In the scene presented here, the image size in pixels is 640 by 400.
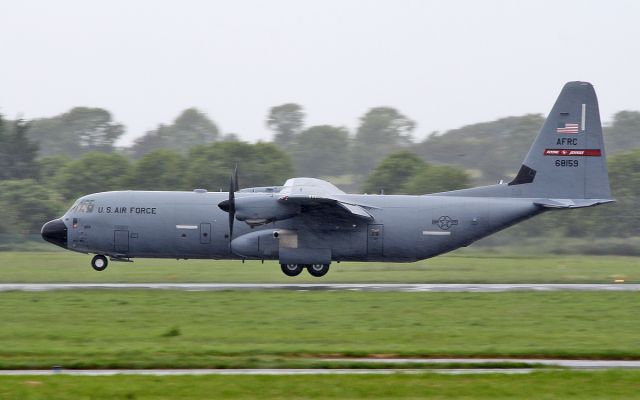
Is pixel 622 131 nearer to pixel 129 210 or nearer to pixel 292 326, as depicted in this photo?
pixel 129 210

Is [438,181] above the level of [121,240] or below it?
above

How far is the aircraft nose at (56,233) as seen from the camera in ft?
102

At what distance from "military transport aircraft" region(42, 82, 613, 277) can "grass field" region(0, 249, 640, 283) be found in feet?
6.11

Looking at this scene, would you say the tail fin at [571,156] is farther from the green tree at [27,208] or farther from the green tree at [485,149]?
the green tree at [485,149]

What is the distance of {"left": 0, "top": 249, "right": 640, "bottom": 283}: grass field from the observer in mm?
32531

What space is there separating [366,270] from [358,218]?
6.88m

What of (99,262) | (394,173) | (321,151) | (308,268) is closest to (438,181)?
(394,173)

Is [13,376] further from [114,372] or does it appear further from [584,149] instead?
[584,149]

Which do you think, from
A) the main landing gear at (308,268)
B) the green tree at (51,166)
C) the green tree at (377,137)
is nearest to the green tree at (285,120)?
the green tree at (377,137)

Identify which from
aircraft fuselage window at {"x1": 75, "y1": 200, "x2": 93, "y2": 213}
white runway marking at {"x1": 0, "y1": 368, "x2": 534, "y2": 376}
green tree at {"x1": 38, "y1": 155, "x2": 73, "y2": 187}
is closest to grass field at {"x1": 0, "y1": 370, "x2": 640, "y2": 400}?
white runway marking at {"x1": 0, "y1": 368, "x2": 534, "y2": 376}

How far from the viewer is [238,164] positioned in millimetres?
61219

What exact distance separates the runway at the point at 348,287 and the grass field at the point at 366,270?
58.5 inches

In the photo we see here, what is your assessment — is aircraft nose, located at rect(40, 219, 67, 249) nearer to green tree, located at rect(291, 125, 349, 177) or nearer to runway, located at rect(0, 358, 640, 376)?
runway, located at rect(0, 358, 640, 376)

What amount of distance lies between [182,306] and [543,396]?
13057mm
